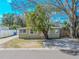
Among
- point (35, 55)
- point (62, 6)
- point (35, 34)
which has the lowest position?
point (35, 55)

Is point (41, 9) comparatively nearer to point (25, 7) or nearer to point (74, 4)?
point (25, 7)

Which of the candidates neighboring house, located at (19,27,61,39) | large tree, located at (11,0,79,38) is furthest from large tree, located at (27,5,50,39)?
neighboring house, located at (19,27,61,39)

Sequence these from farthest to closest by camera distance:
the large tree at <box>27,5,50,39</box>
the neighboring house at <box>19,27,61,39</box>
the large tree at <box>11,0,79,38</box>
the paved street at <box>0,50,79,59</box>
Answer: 1. the neighboring house at <box>19,27,61,39</box>
2. the large tree at <box>27,5,50,39</box>
3. the large tree at <box>11,0,79,38</box>
4. the paved street at <box>0,50,79,59</box>

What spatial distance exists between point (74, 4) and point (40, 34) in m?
9.23

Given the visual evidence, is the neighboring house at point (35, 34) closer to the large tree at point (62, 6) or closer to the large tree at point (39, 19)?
the large tree at point (39, 19)

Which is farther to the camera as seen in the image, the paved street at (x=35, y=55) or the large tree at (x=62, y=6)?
the large tree at (x=62, y=6)

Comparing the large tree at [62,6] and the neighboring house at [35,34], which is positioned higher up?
the large tree at [62,6]

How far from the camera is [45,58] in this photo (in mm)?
9094

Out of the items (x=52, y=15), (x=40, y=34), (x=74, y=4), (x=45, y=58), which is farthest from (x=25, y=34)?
(x=45, y=58)

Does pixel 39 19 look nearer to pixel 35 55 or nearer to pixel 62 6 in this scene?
pixel 62 6

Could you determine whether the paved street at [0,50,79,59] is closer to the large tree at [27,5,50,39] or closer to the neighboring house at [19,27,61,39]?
the large tree at [27,5,50,39]

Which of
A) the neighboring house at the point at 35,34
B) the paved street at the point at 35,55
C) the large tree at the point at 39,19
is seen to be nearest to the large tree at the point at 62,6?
the large tree at the point at 39,19

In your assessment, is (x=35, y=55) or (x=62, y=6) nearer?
(x=35, y=55)

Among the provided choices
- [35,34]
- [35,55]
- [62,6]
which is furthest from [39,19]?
[35,55]
